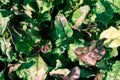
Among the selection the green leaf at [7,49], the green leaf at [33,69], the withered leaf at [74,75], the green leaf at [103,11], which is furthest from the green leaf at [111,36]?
the green leaf at [7,49]

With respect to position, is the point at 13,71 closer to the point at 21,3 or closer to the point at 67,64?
the point at 67,64

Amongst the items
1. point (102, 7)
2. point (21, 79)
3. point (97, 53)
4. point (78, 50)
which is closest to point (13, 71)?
point (21, 79)

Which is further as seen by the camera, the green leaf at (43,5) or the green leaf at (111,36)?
the green leaf at (43,5)

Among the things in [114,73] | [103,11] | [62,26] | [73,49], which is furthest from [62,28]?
[114,73]

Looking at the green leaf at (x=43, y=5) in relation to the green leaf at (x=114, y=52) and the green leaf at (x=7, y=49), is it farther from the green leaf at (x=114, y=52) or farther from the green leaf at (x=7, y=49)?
the green leaf at (x=114, y=52)

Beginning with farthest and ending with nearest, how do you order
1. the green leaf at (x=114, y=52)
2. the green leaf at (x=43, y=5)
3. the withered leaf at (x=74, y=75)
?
the green leaf at (x=43, y=5)
the green leaf at (x=114, y=52)
the withered leaf at (x=74, y=75)

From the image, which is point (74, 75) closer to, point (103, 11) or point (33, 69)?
point (33, 69)

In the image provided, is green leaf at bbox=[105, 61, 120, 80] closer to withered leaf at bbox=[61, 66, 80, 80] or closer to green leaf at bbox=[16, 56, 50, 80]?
withered leaf at bbox=[61, 66, 80, 80]
